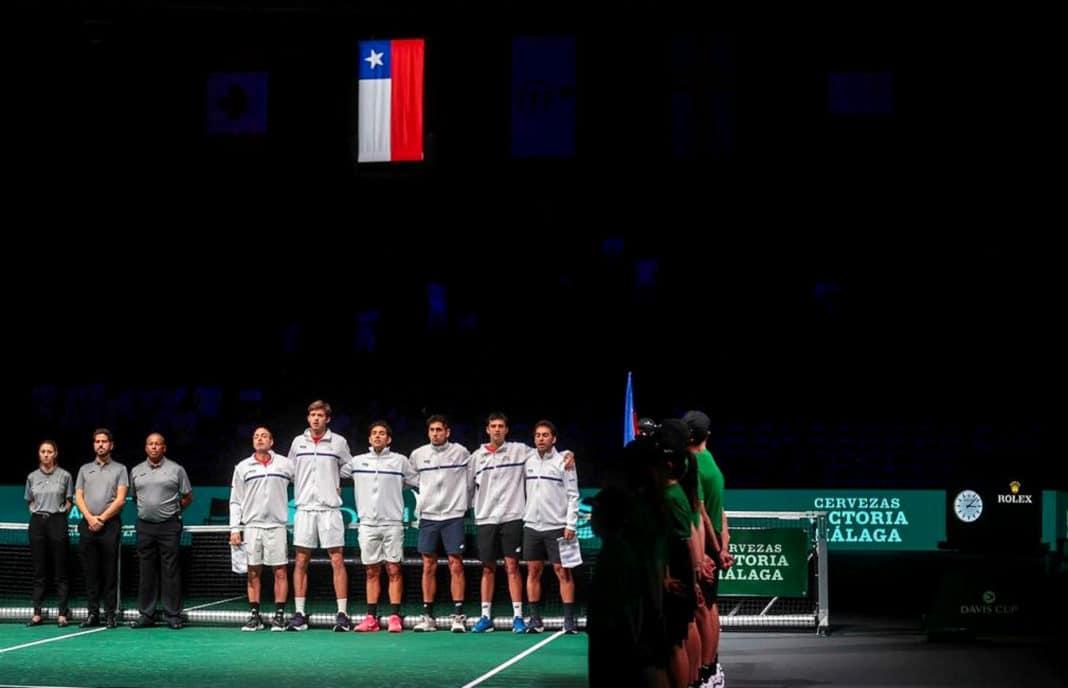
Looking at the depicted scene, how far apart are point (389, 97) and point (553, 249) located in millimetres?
9141

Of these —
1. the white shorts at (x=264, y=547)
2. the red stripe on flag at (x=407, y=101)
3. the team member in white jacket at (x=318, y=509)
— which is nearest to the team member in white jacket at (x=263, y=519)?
the white shorts at (x=264, y=547)

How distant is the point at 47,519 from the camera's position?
599 inches

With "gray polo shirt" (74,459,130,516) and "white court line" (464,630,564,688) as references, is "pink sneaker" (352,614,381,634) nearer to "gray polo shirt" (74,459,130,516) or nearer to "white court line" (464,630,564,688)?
"white court line" (464,630,564,688)

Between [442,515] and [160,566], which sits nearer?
[442,515]

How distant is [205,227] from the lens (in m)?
29.4

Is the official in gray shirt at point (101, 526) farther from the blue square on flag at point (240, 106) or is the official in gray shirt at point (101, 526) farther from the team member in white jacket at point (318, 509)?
the blue square on flag at point (240, 106)

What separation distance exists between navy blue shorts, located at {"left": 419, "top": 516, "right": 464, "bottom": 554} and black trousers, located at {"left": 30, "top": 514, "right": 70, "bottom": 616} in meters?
3.95

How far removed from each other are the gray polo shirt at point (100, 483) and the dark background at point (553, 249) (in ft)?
29.6

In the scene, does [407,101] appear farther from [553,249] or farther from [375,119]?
[553,249]

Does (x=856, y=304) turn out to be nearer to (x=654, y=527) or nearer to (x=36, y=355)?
(x=36, y=355)

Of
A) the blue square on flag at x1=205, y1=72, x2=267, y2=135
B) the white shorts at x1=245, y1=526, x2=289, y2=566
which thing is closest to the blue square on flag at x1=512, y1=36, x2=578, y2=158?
the blue square on flag at x1=205, y1=72, x2=267, y2=135

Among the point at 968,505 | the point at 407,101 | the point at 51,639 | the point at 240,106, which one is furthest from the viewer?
the point at 240,106

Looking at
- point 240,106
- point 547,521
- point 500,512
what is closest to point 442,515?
point 500,512

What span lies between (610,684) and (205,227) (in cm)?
2534
